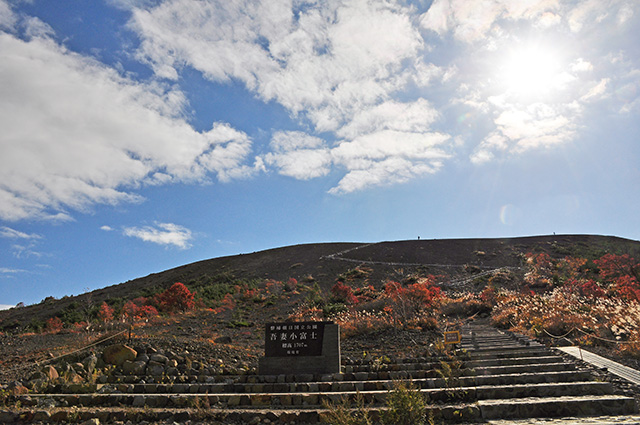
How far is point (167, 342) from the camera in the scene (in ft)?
42.4

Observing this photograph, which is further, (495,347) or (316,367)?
(495,347)

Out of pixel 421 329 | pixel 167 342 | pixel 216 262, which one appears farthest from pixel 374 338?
pixel 216 262

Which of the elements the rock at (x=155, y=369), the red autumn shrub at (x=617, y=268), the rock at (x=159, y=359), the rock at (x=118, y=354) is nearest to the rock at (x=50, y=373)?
the rock at (x=118, y=354)

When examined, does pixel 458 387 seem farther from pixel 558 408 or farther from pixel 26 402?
pixel 26 402

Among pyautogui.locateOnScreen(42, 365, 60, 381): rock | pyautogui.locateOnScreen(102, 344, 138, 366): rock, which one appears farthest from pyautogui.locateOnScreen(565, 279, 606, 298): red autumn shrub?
pyautogui.locateOnScreen(42, 365, 60, 381): rock

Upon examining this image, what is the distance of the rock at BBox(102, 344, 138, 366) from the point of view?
1111 cm

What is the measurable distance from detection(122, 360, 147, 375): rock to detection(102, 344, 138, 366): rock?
1.45 feet

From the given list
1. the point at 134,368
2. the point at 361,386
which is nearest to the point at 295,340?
the point at 361,386

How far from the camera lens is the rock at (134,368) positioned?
10.5 meters

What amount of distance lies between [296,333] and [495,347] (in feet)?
19.5

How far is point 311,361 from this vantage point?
10.3 m

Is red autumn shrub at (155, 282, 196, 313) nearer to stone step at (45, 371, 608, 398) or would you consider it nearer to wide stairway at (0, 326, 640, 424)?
wide stairway at (0, 326, 640, 424)

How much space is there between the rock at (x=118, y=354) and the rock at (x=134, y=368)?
44 cm

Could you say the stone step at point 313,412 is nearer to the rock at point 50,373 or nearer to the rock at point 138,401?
the rock at point 138,401
